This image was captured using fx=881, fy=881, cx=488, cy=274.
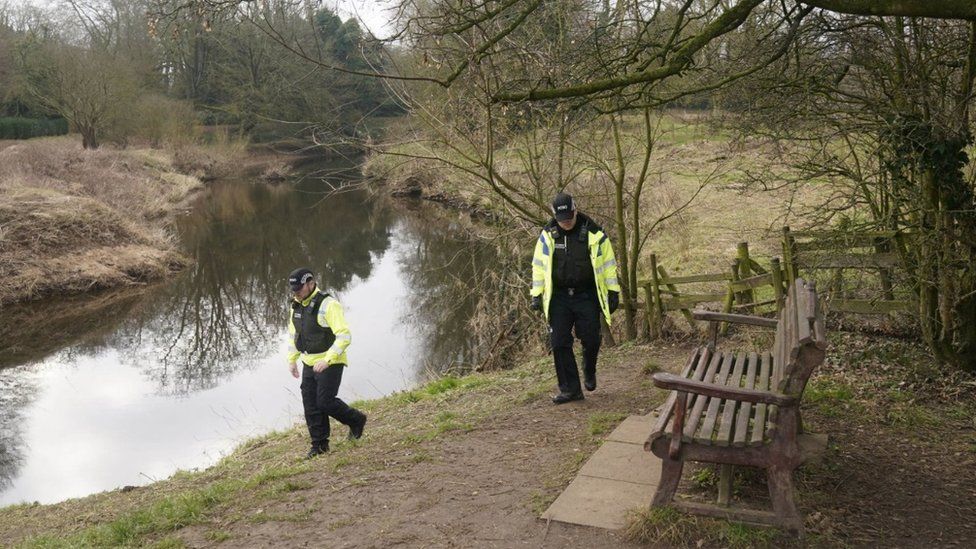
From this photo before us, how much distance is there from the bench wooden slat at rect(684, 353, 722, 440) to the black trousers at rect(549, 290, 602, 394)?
1679 mm

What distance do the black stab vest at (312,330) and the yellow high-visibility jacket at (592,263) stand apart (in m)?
1.96

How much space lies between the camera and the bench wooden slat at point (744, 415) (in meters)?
4.48

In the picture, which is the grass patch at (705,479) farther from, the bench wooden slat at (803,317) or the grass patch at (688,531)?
the bench wooden slat at (803,317)

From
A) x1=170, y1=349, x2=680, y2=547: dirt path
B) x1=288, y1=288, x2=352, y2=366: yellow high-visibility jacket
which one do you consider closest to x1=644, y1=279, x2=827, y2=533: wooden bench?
x1=170, y1=349, x2=680, y2=547: dirt path

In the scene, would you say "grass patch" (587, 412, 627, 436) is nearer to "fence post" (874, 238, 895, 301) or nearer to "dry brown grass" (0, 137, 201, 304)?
"fence post" (874, 238, 895, 301)

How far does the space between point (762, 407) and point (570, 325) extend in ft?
9.45

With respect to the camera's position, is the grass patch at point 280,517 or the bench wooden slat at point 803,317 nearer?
the bench wooden slat at point 803,317

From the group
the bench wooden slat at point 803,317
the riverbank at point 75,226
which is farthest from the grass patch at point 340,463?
the riverbank at point 75,226

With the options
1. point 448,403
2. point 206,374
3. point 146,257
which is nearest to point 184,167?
point 146,257

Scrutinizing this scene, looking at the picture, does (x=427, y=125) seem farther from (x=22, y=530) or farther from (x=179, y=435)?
(x=22, y=530)

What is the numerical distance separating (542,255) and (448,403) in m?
2.79

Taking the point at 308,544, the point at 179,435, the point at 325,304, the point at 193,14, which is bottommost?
the point at 179,435

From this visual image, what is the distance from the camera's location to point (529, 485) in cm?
566

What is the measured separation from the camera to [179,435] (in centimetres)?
1352
